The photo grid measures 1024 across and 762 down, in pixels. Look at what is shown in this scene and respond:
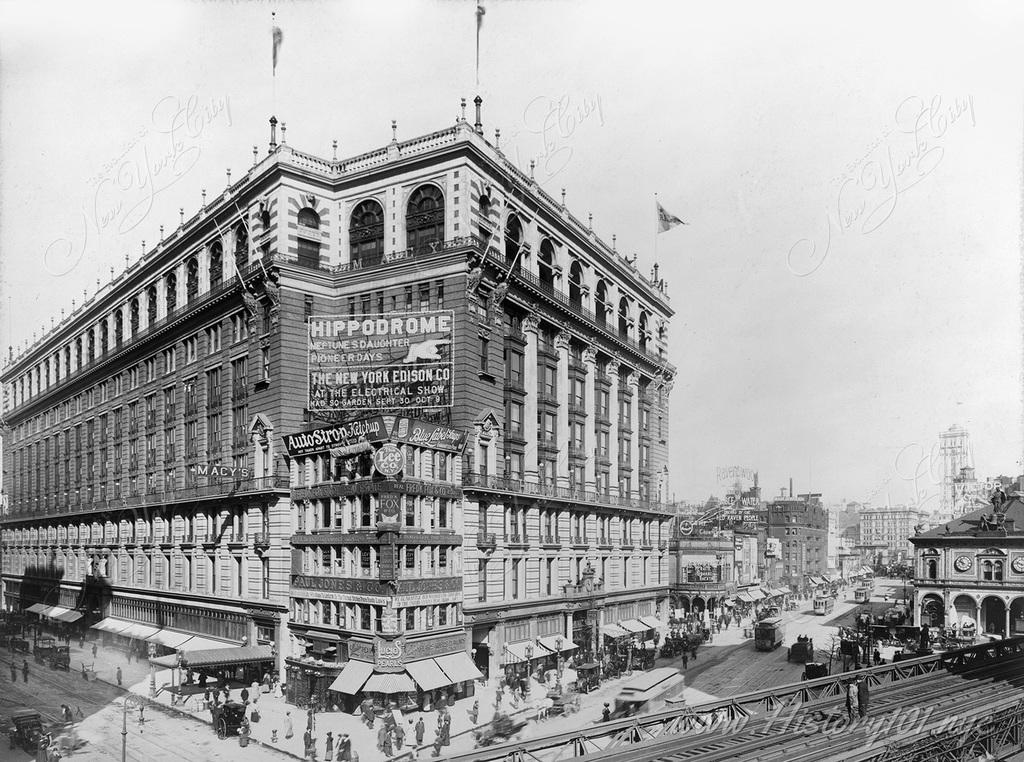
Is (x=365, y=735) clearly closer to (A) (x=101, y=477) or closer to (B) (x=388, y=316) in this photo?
(B) (x=388, y=316)

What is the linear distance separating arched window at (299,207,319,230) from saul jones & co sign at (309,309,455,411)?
27.0ft

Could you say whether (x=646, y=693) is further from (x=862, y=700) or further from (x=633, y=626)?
(x=633, y=626)

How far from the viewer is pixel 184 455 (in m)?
62.2

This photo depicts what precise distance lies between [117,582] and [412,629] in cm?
3847

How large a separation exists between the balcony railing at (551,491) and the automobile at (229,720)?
1721 cm

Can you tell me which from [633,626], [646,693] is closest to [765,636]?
[633,626]

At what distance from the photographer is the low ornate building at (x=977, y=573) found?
228 feet

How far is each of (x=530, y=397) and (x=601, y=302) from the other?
15542 millimetres

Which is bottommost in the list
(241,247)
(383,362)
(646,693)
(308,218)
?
(646,693)

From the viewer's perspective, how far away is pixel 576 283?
64812mm

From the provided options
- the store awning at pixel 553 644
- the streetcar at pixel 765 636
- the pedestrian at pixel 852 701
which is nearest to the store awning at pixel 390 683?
the store awning at pixel 553 644

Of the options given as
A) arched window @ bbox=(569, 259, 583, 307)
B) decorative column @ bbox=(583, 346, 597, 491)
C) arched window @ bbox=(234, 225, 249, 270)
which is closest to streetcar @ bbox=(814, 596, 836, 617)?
decorative column @ bbox=(583, 346, 597, 491)

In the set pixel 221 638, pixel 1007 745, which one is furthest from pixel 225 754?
pixel 1007 745

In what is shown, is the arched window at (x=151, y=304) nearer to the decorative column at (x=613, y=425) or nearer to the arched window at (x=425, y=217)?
the arched window at (x=425, y=217)
